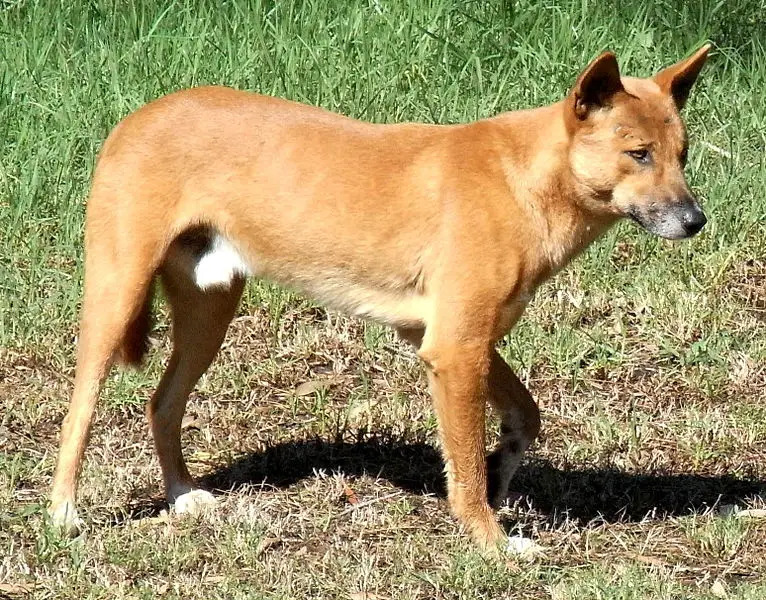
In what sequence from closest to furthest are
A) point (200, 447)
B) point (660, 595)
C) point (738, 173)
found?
point (660, 595) < point (200, 447) < point (738, 173)

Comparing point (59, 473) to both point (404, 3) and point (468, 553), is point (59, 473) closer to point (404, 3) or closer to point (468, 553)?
point (468, 553)

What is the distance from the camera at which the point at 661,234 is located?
4.64m

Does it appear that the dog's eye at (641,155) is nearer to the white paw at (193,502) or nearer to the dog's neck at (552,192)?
the dog's neck at (552,192)

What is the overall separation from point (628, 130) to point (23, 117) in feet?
13.2

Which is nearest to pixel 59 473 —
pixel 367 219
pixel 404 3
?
pixel 367 219

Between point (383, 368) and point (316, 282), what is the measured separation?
1.36 metres

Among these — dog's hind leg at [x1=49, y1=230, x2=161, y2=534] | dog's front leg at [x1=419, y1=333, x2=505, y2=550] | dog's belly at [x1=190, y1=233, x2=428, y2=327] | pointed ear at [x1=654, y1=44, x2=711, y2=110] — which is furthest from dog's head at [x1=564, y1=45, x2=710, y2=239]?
dog's hind leg at [x1=49, y1=230, x2=161, y2=534]

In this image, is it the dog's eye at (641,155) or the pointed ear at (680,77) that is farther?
the pointed ear at (680,77)

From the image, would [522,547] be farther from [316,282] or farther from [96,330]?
[96,330]

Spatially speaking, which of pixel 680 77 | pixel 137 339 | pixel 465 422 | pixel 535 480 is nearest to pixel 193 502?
pixel 137 339

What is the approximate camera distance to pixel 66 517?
4.88 metres

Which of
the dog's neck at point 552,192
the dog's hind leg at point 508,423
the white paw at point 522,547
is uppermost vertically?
the dog's neck at point 552,192

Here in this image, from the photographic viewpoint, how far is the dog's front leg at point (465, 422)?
187 inches

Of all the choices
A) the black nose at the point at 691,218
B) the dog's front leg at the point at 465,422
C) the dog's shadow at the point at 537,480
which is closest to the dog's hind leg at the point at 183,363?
the dog's shadow at the point at 537,480
